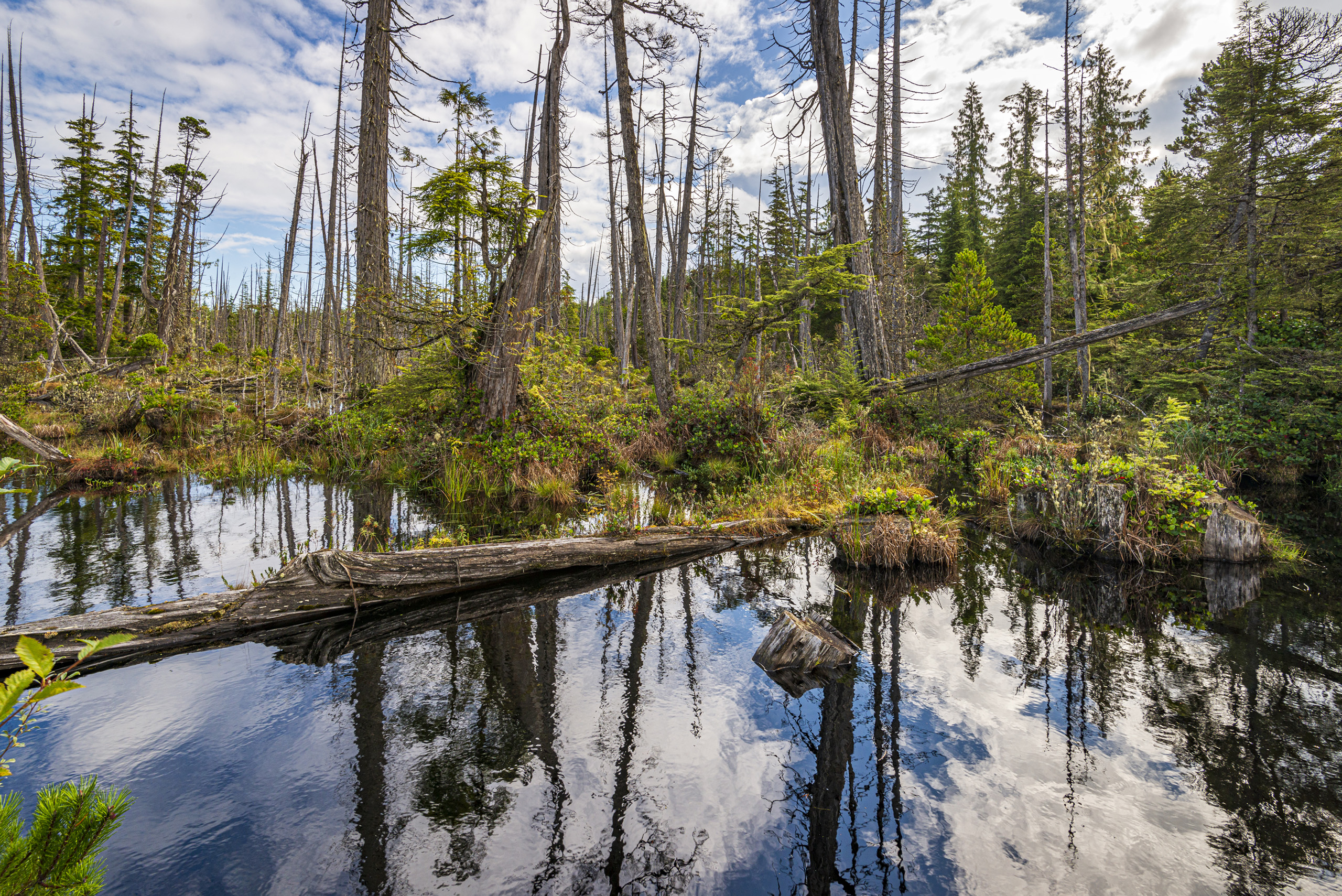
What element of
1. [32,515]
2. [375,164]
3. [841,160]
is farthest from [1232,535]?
[32,515]

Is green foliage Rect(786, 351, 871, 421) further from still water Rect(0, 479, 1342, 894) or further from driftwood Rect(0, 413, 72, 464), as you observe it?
driftwood Rect(0, 413, 72, 464)

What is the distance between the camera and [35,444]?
7.65 m

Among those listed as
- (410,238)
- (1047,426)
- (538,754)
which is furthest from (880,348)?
(538,754)

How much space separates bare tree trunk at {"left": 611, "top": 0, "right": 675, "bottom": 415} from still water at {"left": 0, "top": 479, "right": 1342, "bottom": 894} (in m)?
6.78

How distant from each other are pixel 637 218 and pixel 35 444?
982cm

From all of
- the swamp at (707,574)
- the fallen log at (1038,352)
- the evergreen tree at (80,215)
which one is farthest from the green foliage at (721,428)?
the evergreen tree at (80,215)

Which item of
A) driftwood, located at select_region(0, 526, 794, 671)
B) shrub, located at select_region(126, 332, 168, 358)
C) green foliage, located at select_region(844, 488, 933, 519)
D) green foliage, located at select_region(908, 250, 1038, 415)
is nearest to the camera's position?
driftwood, located at select_region(0, 526, 794, 671)

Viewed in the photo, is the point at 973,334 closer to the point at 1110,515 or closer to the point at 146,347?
the point at 1110,515

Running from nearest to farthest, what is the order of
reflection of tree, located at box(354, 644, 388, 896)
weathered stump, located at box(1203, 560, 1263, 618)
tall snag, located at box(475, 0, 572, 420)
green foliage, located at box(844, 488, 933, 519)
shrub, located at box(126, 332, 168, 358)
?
reflection of tree, located at box(354, 644, 388, 896) < weathered stump, located at box(1203, 560, 1263, 618) < green foliage, located at box(844, 488, 933, 519) < tall snag, located at box(475, 0, 572, 420) < shrub, located at box(126, 332, 168, 358)

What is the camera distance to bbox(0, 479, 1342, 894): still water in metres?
2.33

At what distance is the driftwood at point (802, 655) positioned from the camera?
12.6ft

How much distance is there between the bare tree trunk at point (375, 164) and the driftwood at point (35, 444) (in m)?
4.34

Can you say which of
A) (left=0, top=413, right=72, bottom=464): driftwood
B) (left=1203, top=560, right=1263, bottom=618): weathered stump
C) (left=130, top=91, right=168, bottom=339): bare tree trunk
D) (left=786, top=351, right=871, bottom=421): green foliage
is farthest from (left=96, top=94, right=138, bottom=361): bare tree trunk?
(left=1203, top=560, right=1263, bottom=618): weathered stump

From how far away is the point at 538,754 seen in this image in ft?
Result: 9.86
